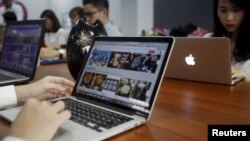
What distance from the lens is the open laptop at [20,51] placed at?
1163mm

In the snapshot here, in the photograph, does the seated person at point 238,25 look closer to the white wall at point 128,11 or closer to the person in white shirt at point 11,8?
the white wall at point 128,11

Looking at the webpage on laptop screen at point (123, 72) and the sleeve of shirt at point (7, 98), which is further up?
the webpage on laptop screen at point (123, 72)

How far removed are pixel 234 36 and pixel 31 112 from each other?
4.59 feet

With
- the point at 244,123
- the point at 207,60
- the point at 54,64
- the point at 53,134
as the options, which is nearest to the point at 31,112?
the point at 53,134

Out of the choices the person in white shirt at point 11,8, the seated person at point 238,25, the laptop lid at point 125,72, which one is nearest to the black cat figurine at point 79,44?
the laptop lid at point 125,72

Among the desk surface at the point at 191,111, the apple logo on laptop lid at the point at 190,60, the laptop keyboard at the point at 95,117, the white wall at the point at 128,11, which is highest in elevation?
the white wall at the point at 128,11

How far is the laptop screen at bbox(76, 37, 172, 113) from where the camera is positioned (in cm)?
67

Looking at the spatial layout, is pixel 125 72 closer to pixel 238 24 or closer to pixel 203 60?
pixel 203 60

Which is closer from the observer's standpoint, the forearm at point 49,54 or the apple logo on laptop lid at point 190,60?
the apple logo on laptop lid at point 190,60

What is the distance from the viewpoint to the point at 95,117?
A: 655mm

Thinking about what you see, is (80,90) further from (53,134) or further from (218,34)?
(218,34)

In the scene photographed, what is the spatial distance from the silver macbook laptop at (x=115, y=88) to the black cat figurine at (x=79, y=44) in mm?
177

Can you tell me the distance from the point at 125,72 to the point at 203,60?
1.45 ft

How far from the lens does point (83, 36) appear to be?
106 centimetres
